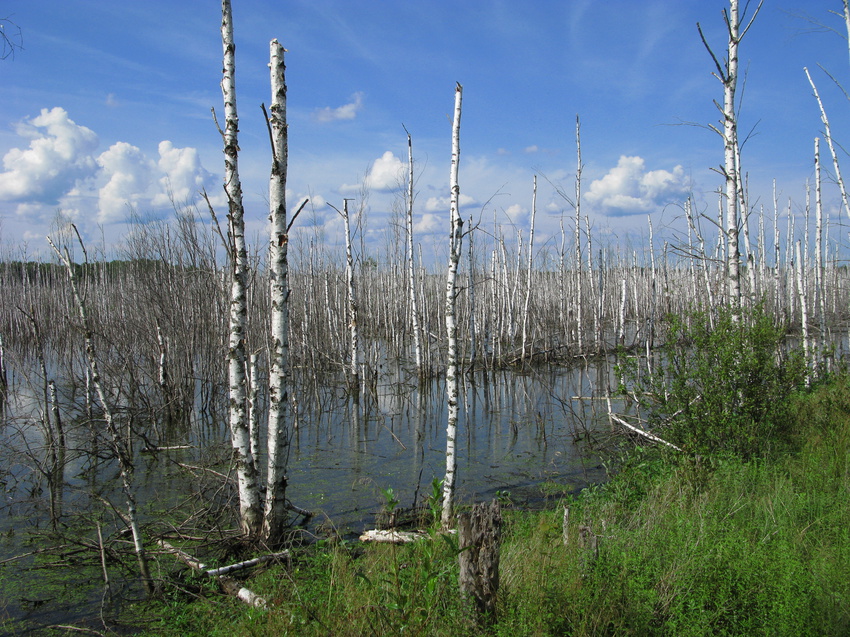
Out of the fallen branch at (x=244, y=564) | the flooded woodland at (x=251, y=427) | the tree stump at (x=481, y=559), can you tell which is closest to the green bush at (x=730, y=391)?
the flooded woodland at (x=251, y=427)

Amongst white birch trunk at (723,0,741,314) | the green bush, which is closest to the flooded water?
the green bush

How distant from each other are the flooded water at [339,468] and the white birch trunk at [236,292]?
0.92 meters

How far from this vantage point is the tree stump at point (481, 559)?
9.57ft

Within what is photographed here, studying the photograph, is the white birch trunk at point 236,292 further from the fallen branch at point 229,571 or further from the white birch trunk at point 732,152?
the white birch trunk at point 732,152

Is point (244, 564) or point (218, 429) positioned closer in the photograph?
point (244, 564)

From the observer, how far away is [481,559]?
2.93 metres

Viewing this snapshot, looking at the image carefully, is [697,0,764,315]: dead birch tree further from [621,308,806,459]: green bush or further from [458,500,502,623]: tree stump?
[458,500,502,623]: tree stump

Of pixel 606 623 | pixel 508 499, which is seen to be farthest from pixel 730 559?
pixel 508 499

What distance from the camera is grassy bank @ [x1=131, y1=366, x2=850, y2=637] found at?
2932 mm

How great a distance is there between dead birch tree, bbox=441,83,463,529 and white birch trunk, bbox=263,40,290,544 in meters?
1.47

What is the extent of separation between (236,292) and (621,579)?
3.55 m

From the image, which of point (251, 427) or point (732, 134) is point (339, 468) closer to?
point (251, 427)

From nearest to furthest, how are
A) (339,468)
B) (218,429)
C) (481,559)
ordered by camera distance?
(481,559) < (339,468) < (218,429)

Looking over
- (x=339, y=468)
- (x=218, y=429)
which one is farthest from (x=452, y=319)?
(x=218, y=429)
